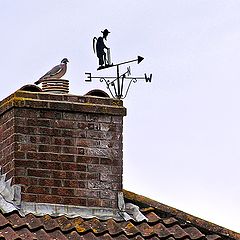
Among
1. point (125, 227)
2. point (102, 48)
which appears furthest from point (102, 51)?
point (125, 227)

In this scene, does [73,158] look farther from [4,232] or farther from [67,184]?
[4,232]

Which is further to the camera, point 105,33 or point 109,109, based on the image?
point 105,33

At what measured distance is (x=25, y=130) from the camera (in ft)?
37.1

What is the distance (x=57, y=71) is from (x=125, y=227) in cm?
214

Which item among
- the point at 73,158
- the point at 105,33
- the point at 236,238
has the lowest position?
the point at 236,238

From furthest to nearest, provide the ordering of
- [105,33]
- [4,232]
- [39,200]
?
[105,33]
[39,200]
[4,232]

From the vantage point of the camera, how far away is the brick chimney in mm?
11055

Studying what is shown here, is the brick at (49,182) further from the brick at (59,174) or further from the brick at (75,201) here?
the brick at (75,201)

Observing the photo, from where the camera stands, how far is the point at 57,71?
12172 millimetres

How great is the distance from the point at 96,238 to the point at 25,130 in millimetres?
1490

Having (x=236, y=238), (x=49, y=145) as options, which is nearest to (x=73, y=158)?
(x=49, y=145)

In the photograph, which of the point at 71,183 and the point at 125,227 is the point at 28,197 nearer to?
the point at 71,183

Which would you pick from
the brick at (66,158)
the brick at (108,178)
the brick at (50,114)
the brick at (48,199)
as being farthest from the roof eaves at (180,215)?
the brick at (50,114)

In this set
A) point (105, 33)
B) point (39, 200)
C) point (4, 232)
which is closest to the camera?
point (4, 232)
